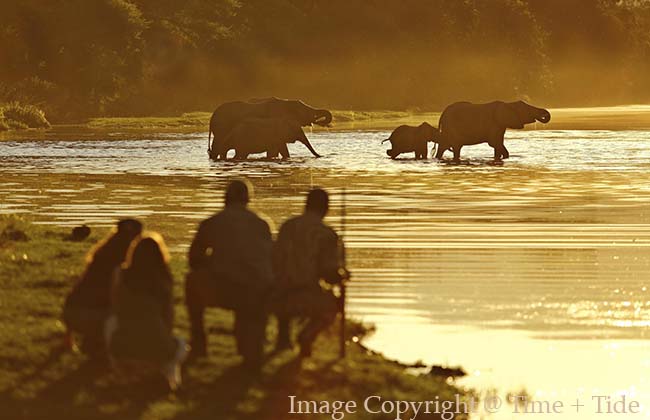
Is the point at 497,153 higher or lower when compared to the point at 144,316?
lower

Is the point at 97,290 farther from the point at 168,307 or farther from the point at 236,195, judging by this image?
the point at 236,195

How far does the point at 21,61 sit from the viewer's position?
9925 cm

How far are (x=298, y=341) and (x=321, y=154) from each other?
40375 mm

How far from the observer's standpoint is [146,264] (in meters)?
11.7

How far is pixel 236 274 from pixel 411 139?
3972cm

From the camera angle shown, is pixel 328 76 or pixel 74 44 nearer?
pixel 74 44

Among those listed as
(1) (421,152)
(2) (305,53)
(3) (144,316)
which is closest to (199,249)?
(3) (144,316)

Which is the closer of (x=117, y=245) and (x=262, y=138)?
(x=117, y=245)

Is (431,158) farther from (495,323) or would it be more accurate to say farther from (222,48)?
(222,48)

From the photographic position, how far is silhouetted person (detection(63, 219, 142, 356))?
40.6ft

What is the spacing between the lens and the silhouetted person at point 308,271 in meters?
12.9

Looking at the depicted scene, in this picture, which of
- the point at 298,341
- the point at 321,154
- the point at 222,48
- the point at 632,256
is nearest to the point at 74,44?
the point at 222,48

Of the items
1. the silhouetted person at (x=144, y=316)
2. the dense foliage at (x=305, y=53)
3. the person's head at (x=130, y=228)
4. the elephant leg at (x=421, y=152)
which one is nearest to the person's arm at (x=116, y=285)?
the silhouetted person at (x=144, y=316)

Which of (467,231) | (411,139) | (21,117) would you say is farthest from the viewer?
(21,117)
